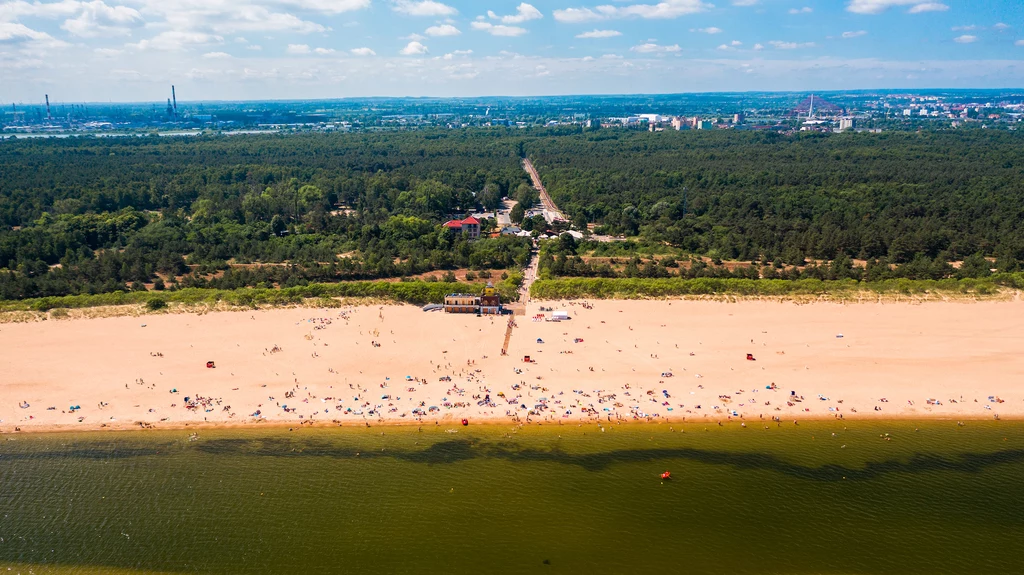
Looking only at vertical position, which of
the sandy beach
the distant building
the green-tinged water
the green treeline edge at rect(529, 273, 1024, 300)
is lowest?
the green-tinged water

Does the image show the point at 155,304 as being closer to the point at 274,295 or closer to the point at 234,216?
the point at 274,295

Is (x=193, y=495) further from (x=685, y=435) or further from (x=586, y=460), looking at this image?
(x=685, y=435)

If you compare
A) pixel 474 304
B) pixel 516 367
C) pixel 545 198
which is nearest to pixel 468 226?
pixel 474 304

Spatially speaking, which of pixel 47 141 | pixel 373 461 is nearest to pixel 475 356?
pixel 373 461

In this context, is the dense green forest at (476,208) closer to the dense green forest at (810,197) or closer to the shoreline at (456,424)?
the dense green forest at (810,197)

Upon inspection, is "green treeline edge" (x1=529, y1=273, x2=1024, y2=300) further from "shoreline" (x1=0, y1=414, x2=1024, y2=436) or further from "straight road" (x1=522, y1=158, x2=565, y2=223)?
"straight road" (x1=522, y1=158, x2=565, y2=223)

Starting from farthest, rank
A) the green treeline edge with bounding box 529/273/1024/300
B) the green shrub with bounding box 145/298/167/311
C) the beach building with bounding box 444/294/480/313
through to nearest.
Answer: the green treeline edge with bounding box 529/273/1024/300
the green shrub with bounding box 145/298/167/311
the beach building with bounding box 444/294/480/313

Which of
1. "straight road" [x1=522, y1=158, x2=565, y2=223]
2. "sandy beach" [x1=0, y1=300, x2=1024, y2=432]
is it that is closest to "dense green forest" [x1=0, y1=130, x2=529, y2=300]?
"straight road" [x1=522, y1=158, x2=565, y2=223]
